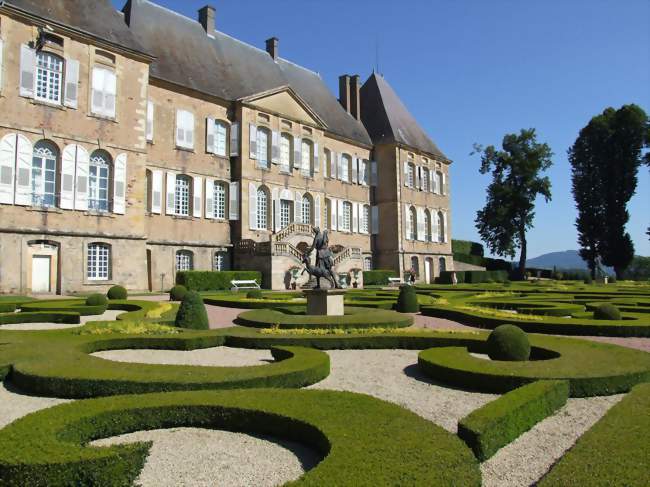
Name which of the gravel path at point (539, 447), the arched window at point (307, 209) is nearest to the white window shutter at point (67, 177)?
the arched window at point (307, 209)

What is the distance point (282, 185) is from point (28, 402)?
2524 cm

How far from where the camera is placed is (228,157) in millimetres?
28172

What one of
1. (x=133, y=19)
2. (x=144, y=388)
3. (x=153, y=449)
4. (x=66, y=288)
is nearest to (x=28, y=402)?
(x=144, y=388)

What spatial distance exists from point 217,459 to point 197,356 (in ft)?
15.1

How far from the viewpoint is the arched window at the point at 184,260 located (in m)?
25.8

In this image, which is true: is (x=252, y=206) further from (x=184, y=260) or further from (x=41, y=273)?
(x=41, y=273)

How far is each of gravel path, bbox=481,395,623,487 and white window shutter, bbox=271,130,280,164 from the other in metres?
25.4

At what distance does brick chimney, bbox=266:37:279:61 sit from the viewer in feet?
113

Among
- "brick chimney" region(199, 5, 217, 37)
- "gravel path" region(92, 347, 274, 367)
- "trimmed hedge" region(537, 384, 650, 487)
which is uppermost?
"brick chimney" region(199, 5, 217, 37)

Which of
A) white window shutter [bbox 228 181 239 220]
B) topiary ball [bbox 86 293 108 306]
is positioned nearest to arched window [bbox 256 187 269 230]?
white window shutter [bbox 228 181 239 220]

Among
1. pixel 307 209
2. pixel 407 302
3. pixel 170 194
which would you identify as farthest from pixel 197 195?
pixel 407 302

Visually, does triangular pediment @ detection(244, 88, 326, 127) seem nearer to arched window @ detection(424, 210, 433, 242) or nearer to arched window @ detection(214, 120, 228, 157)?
arched window @ detection(214, 120, 228, 157)

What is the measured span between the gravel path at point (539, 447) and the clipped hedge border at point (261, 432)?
0.43 metres

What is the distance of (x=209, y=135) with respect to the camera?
27141mm
